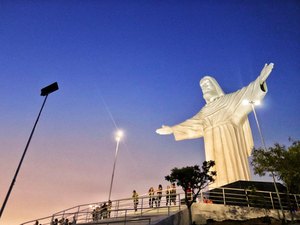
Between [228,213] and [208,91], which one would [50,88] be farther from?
[208,91]

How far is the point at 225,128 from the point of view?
2489cm

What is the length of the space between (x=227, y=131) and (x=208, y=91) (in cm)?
652

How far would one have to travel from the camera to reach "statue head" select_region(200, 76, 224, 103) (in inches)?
1146

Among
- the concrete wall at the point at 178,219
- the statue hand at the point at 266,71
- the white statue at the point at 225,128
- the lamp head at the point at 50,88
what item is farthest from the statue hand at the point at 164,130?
the concrete wall at the point at 178,219

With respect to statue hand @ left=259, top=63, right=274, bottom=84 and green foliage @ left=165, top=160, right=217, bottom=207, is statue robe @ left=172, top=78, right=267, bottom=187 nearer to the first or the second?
statue hand @ left=259, top=63, right=274, bottom=84

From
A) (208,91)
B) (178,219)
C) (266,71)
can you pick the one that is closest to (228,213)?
(178,219)

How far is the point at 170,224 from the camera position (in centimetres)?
1202

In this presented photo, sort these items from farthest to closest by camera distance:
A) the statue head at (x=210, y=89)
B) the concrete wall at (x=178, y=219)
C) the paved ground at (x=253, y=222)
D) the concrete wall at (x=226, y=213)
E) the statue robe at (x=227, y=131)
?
1. the statue head at (x=210, y=89)
2. the statue robe at (x=227, y=131)
3. the concrete wall at (x=226, y=213)
4. the paved ground at (x=253, y=222)
5. the concrete wall at (x=178, y=219)

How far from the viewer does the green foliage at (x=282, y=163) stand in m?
14.4

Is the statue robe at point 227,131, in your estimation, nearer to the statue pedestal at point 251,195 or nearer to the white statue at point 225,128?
the white statue at point 225,128

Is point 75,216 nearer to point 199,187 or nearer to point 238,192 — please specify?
point 199,187

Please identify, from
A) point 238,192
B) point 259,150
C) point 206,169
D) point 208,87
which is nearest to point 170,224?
point 206,169

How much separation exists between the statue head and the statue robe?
1185mm

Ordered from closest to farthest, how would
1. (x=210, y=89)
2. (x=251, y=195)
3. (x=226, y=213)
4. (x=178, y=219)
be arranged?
(x=178, y=219) → (x=226, y=213) → (x=251, y=195) → (x=210, y=89)
